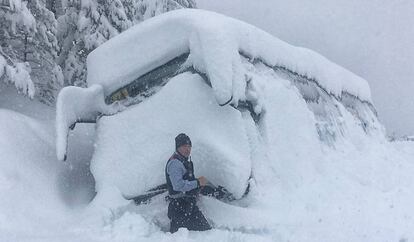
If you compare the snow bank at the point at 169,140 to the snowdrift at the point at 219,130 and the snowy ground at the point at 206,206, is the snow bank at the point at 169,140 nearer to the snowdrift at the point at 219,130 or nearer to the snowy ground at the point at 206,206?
the snowdrift at the point at 219,130

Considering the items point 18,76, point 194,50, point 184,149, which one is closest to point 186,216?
point 184,149

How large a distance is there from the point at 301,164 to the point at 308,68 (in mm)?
2348

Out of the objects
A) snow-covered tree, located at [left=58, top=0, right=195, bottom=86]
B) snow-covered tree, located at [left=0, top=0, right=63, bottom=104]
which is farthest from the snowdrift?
snow-covered tree, located at [left=58, top=0, right=195, bottom=86]

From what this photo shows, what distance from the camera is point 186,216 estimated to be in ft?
17.8

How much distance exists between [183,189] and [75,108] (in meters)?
2.06

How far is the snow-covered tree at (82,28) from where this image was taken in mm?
12164

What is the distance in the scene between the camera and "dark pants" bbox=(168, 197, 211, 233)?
17.8 feet

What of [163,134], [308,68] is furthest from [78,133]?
[308,68]

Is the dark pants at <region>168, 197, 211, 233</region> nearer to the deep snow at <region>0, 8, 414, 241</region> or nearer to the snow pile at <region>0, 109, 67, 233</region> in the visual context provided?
the deep snow at <region>0, 8, 414, 241</region>

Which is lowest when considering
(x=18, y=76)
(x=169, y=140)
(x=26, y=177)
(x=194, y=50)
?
(x=18, y=76)

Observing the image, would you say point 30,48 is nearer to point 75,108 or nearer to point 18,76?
point 18,76

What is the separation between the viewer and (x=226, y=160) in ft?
17.6

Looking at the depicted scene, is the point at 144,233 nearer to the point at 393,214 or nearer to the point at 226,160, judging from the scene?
the point at 226,160

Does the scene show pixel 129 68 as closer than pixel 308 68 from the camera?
Yes
